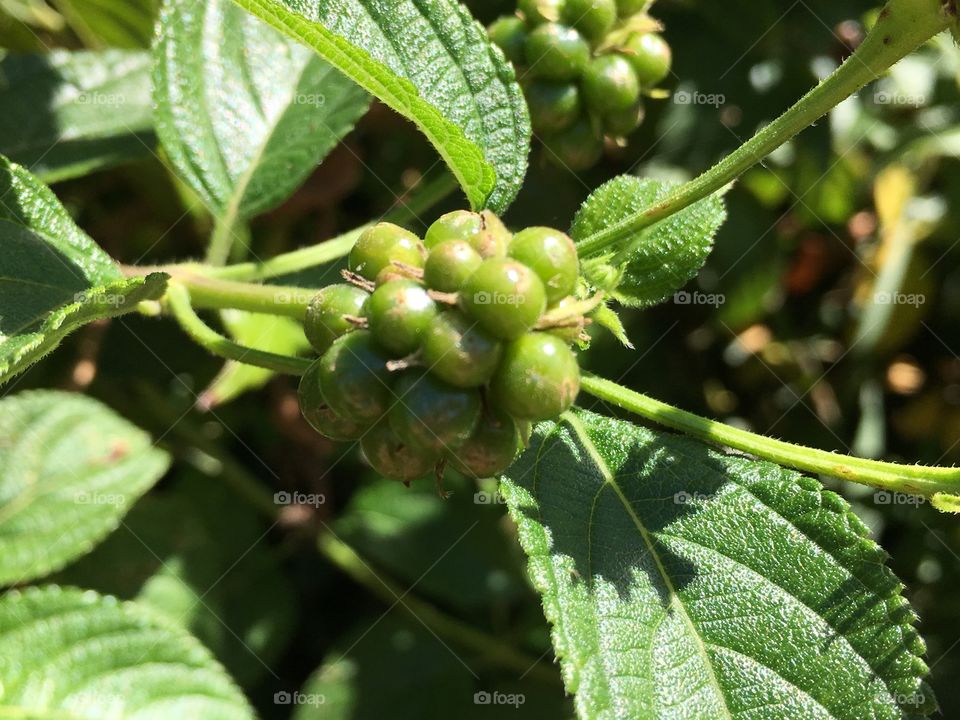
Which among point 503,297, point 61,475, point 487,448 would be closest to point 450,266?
point 503,297

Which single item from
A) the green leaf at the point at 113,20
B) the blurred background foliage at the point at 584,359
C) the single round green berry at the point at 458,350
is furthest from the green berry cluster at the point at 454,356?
the green leaf at the point at 113,20

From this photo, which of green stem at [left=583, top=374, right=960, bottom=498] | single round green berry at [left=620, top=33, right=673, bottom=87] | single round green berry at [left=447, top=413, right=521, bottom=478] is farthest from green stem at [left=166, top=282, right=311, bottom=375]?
single round green berry at [left=620, top=33, right=673, bottom=87]

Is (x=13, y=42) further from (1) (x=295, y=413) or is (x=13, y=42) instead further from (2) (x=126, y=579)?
(2) (x=126, y=579)

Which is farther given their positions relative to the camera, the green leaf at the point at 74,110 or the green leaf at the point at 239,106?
the green leaf at the point at 74,110

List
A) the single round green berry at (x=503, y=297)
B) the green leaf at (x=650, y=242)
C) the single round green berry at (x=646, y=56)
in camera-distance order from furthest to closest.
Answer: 1. the single round green berry at (x=646, y=56)
2. the green leaf at (x=650, y=242)
3. the single round green berry at (x=503, y=297)

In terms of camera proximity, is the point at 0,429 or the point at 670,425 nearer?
the point at 670,425

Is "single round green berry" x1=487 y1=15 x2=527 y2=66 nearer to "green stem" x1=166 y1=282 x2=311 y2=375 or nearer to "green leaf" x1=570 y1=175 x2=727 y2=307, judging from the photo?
"green leaf" x1=570 y1=175 x2=727 y2=307

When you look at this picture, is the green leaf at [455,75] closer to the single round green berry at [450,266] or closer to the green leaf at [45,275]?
the single round green berry at [450,266]

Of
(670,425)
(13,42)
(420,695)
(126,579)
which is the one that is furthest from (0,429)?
(670,425)
